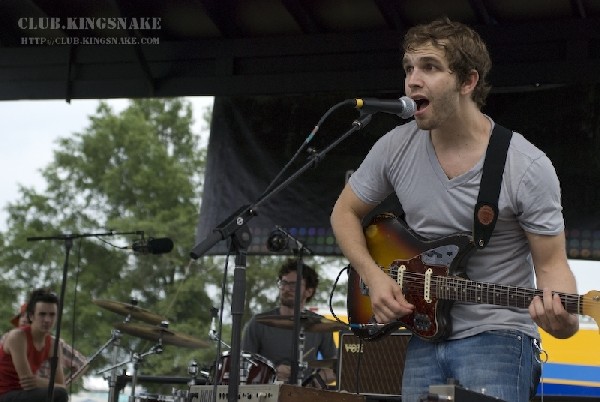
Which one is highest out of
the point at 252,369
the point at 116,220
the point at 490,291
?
the point at 116,220

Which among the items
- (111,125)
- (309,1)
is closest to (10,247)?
(111,125)

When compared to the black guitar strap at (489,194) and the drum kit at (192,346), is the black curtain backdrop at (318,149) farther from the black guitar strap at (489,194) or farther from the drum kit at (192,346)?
the black guitar strap at (489,194)

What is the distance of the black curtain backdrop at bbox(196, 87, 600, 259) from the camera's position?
23.4 ft

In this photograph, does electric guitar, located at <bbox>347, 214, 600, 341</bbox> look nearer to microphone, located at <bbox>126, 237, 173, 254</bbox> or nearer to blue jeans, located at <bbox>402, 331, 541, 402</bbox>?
blue jeans, located at <bbox>402, 331, 541, 402</bbox>

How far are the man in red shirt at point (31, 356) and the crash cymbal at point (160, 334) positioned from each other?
27.4 inches

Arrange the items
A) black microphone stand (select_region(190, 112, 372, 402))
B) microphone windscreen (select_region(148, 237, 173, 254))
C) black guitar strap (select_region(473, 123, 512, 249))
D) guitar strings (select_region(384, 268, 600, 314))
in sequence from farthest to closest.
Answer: microphone windscreen (select_region(148, 237, 173, 254))
black microphone stand (select_region(190, 112, 372, 402))
black guitar strap (select_region(473, 123, 512, 249))
guitar strings (select_region(384, 268, 600, 314))

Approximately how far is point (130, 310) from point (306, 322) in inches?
63.7

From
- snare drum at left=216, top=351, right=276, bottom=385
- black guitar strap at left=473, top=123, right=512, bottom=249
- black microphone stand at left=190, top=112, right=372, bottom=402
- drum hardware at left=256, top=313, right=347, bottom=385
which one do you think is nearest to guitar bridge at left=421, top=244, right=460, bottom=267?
black guitar strap at left=473, top=123, right=512, bottom=249

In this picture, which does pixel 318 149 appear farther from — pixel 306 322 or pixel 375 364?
pixel 375 364

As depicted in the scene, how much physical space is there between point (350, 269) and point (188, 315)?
20935 millimetres

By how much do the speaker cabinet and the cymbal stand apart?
32 cm


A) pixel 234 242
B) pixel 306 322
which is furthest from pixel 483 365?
pixel 306 322

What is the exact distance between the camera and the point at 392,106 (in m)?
3.89

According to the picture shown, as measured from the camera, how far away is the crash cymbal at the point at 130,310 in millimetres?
8297
